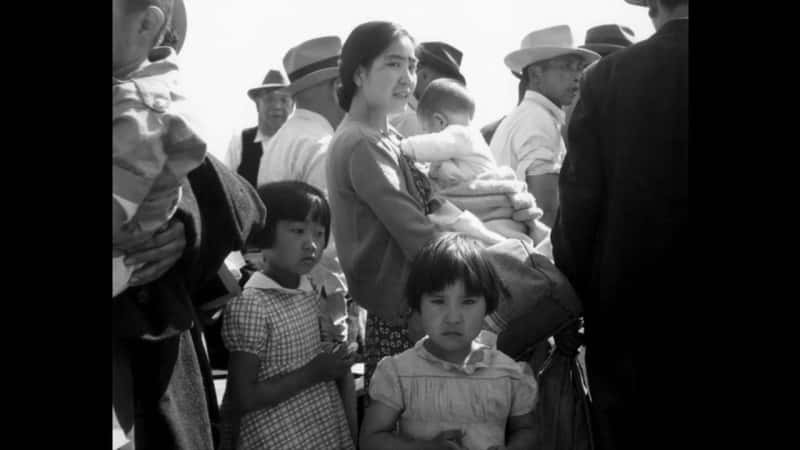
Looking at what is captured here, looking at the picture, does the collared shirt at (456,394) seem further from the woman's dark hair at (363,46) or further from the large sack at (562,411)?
the woman's dark hair at (363,46)

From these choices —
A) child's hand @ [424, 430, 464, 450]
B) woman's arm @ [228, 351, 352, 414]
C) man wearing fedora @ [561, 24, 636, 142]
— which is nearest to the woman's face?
woman's arm @ [228, 351, 352, 414]

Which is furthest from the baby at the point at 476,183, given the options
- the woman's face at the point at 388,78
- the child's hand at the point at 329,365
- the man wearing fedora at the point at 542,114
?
the child's hand at the point at 329,365

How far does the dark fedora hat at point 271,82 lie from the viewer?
7.29m

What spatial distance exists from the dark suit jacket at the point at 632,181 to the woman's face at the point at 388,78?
41.3 inches

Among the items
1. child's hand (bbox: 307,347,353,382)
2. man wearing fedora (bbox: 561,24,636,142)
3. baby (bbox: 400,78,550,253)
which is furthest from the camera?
man wearing fedora (bbox: 561,24,636,142)

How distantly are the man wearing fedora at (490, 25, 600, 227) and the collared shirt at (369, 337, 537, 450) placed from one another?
93.6 inches

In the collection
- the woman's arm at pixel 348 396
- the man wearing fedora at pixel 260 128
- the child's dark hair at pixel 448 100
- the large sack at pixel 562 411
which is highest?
the child's dark hair at pixel 448 100

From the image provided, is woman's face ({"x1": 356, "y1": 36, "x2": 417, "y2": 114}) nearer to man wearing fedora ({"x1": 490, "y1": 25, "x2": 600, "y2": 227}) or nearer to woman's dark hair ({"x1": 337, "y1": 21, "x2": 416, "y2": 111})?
woman's dark hair ({"x1": 337, "y1": 21, "x2": 416, "y2": 111})

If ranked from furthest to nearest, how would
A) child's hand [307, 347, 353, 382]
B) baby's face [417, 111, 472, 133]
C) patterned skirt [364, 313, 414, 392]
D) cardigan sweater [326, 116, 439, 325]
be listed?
baby's face [417, 111, 472, 133] < patterned skirt [364, 313, 414, 392] < cardigan sweater [326, 116, 439, 325] < child's hand [307, 347, 353, 382]

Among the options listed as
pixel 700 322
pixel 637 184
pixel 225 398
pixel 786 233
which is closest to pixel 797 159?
pixel 786 233

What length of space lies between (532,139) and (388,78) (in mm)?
1699

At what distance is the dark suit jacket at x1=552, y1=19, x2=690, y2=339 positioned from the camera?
265cm
